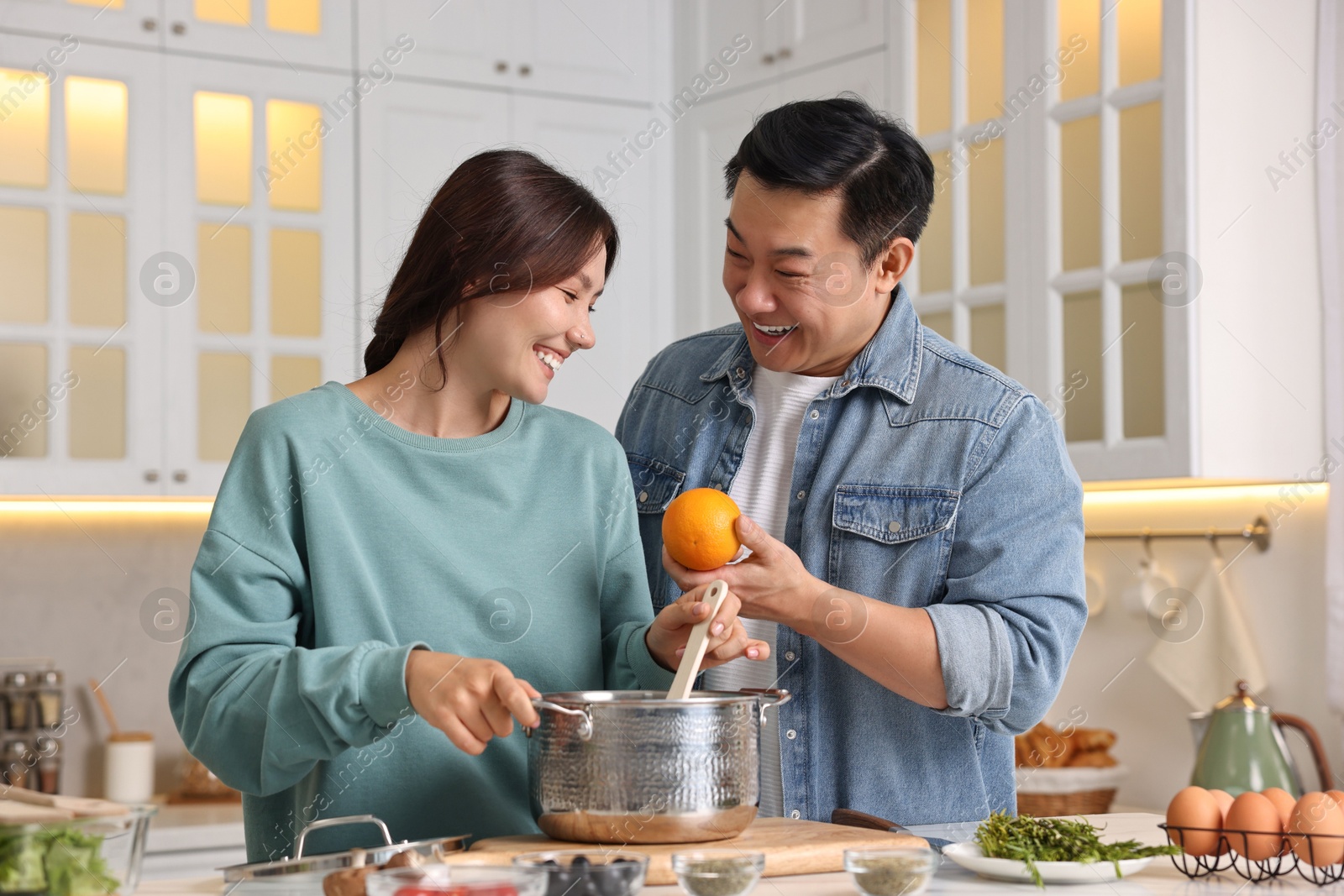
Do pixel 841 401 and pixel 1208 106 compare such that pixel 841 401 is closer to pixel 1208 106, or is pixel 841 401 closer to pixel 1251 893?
pixel 1251 893

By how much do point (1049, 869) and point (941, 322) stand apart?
1.79m

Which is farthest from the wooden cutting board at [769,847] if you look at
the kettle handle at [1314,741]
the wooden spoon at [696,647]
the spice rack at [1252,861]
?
the kettle handle at [1314,741]

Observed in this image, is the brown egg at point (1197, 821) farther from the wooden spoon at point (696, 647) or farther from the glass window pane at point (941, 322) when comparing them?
the glass window pane at point (941, 322)

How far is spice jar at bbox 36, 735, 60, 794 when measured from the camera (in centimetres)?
296

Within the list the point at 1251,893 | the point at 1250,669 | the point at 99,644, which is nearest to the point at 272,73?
the point at 99,644

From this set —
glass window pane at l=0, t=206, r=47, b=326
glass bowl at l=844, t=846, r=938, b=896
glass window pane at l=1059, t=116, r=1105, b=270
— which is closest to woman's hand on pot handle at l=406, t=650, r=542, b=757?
glass bowl at l=844, t=846, r=938, b=896

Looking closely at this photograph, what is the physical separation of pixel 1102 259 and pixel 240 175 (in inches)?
69.5

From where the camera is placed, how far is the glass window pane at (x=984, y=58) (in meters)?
2.61

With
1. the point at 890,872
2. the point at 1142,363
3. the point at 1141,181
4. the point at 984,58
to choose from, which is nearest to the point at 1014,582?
the point at 890,872

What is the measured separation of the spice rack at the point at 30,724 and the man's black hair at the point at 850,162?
214 cm

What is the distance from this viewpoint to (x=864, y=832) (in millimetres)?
1141

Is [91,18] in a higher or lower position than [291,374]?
higher

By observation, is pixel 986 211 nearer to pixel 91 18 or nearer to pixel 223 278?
pixel 223 278

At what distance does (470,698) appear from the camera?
1.00 meters
